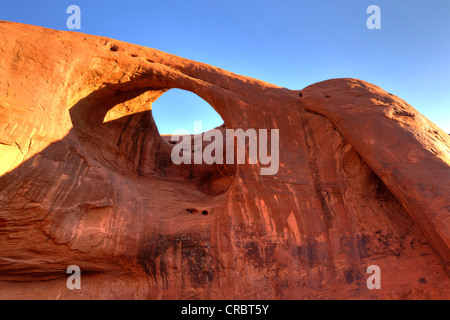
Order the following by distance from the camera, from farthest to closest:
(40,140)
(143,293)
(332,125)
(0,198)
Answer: (332,125) → (143,293) → (40,140) → (0,198)

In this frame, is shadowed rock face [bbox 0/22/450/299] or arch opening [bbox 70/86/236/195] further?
arch opening [bbox 70/86/236/195]

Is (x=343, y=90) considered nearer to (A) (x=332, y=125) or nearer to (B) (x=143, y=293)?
(A) (x=332, y=125)

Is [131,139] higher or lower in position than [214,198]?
higher

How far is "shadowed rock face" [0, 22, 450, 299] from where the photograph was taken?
14.2 feet

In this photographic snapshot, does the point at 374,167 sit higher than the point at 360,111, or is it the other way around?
the point at 360,111

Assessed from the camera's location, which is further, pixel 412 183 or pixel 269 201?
pixel 269 201

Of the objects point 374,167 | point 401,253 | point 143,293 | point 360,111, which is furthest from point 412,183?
point 143,293

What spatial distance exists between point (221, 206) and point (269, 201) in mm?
1042

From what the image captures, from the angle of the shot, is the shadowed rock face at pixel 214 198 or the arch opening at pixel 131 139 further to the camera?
the arch opening at pixel 131 139

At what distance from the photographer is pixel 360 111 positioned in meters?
5.96

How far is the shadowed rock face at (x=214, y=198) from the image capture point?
4.32 meters

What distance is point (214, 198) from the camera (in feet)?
21.1

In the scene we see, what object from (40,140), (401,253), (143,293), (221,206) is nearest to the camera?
(40,140)

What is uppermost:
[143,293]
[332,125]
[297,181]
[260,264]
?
[332,125]
